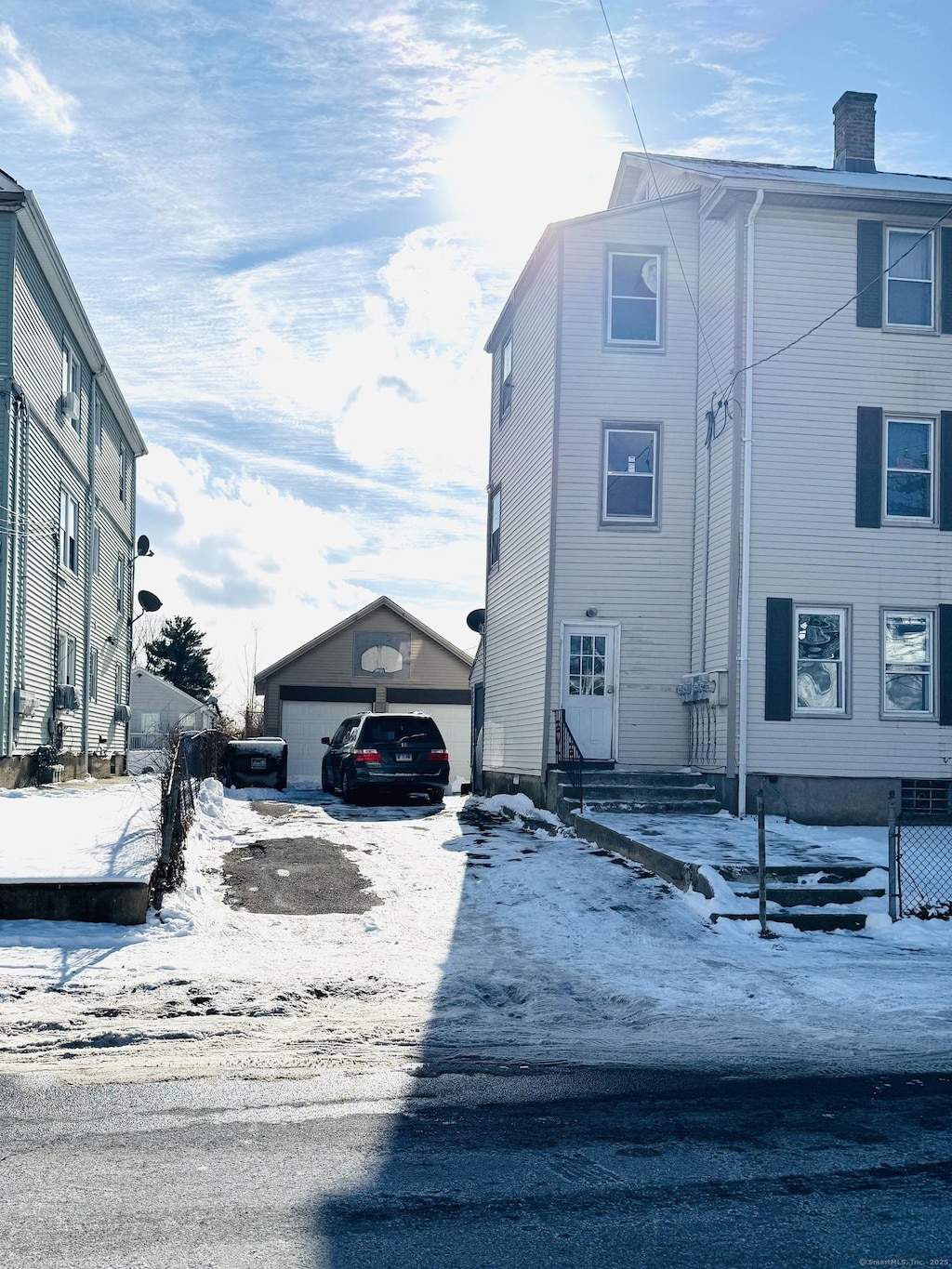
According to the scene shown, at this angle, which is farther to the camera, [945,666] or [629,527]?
[629,527]

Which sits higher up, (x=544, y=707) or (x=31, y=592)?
(x=31, y=592)

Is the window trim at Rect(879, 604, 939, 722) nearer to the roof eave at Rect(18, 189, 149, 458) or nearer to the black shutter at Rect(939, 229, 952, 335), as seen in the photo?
the black shutter at Rect(939, 229, 952, 335)

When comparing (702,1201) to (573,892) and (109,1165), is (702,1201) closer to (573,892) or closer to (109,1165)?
(109,1165)

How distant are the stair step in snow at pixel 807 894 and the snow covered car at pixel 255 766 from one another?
623 inches

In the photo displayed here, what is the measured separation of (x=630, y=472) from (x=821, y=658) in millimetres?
4256

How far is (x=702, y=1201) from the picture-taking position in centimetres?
436

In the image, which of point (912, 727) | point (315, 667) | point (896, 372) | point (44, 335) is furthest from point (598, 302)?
point (315, 667)

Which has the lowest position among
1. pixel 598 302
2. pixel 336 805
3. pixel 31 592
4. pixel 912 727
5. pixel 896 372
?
pixel 336 805

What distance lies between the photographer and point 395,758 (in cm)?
2028

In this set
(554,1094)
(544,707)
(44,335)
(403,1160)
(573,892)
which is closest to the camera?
(403,1160)

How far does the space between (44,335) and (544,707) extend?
11614mm

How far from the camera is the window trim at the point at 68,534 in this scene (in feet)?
79.4

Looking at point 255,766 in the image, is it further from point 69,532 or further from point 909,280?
point 909,280

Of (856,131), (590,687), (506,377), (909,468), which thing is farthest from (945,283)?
(506,377)
